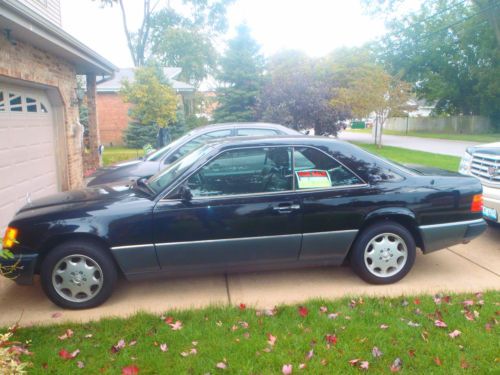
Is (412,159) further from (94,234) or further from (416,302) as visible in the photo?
(94,234)

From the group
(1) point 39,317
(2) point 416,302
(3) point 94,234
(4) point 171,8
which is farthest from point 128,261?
(4) point 171,8

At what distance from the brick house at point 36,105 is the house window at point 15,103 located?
13mm

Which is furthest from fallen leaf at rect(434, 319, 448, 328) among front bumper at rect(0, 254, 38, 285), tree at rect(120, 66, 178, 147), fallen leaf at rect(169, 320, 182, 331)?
tree at rect(120, 66, 178, 147)

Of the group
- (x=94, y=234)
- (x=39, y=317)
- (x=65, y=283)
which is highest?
(x=94, y=234)

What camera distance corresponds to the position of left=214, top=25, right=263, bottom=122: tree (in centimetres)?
2508

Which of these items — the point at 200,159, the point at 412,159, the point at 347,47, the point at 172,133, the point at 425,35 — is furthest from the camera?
the point at 425,35

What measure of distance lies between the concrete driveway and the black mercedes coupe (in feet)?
0.62

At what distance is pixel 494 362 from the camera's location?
124 inches

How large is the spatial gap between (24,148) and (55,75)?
1.91 meters

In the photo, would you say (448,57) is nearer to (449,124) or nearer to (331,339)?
(449,124)

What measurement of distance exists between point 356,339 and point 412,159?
1424 centimetres

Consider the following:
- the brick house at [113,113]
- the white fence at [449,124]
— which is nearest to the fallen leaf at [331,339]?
the brick house at [113,113]

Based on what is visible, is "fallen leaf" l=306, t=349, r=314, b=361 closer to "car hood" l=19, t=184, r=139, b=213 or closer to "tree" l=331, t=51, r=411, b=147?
"car hood" l=19, t=184, r=139, b=213

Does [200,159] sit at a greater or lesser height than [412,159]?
greater
